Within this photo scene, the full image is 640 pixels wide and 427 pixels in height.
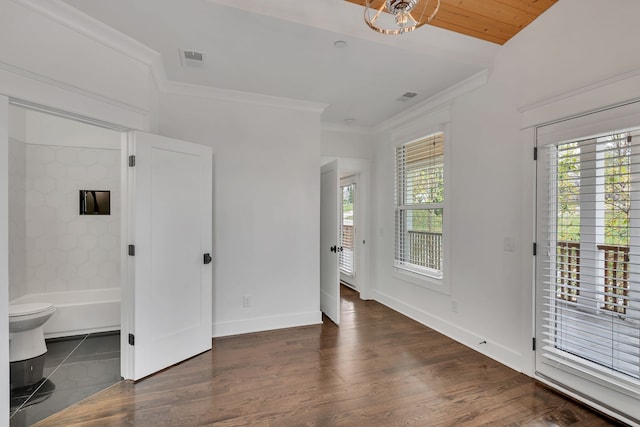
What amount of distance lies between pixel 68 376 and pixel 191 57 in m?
2.88

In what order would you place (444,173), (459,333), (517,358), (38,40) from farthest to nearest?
(444,173) < (459,333) < (517,358) < (38,40)

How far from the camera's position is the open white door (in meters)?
3.88

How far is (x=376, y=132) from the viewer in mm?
4887

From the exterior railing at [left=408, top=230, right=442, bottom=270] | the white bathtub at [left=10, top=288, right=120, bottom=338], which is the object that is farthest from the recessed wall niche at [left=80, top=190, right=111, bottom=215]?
the exterior railing at [left=408, top=230, right=442, bottom=270]

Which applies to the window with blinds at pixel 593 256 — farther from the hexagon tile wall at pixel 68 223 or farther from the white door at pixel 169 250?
the hexagon tile wall at pixel 68 223

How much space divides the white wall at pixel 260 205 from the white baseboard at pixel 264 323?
0.01m

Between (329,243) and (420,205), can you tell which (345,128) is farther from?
(329,243)

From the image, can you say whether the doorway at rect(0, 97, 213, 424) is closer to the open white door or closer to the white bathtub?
the white bathtub

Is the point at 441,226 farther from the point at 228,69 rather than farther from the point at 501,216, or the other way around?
the point at 228,69

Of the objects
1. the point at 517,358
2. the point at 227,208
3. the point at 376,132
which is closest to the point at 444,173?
the point at 376,132

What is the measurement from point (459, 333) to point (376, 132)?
304 cm

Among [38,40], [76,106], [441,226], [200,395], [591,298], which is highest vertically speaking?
[38,40]

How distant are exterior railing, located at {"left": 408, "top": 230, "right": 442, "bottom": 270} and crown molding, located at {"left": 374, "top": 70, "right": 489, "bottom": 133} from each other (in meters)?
1.52

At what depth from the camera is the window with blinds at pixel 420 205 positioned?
3824 millimetres
